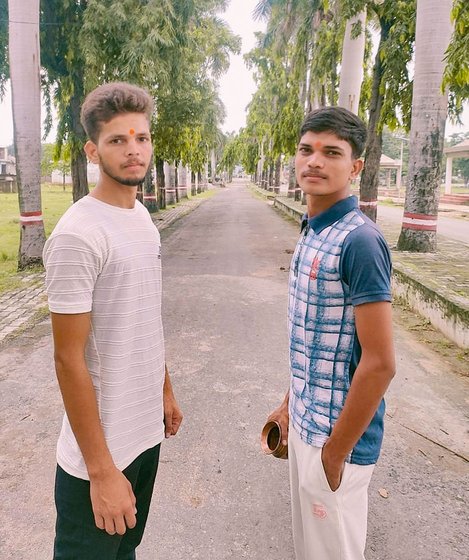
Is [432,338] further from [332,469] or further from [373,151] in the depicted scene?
[373,151]

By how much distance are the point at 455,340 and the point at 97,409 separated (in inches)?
198

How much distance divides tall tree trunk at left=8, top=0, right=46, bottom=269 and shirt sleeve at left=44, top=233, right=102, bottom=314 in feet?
27.2

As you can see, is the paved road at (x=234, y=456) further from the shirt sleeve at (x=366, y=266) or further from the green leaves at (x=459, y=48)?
the green leaves at (x=459, y=48)

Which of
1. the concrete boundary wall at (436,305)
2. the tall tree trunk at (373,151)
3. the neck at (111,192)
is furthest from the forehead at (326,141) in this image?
the tall tree trunk at (373,151)

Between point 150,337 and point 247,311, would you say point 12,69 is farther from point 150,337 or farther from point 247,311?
point 150,337

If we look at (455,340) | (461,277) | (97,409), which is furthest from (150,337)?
(461,277)

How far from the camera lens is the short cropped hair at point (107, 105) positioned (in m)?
1.65

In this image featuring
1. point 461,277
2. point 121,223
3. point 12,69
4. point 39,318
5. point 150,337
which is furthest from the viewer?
point 12,69

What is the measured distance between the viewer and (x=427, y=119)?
29.0 ft

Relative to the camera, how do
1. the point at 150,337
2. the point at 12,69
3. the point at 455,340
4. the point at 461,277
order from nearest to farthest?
1. the point at 150,337
2. the point at 455,340
3. the point at 461,277
4. the point at 12,69

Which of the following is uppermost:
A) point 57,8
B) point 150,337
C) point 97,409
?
point 57,8

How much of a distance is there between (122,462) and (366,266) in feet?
3.48

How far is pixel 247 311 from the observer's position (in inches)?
273

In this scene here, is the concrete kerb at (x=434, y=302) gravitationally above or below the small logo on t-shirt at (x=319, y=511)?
below
